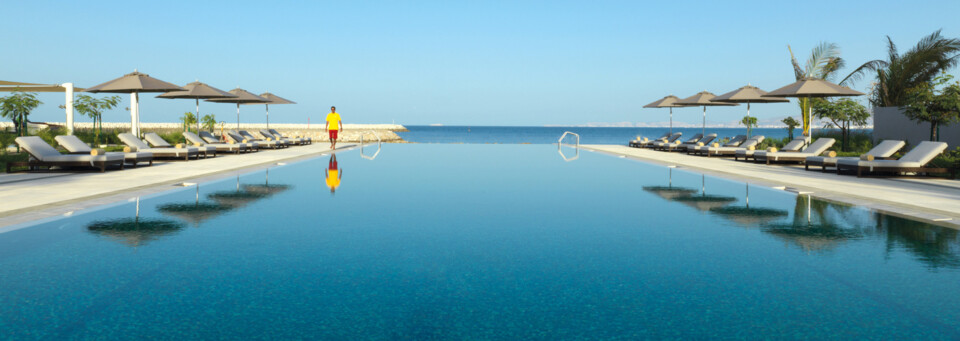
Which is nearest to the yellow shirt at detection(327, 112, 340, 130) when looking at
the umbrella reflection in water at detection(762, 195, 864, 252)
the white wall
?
the white wall

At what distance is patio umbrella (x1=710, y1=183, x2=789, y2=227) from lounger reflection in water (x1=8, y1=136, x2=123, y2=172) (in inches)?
442

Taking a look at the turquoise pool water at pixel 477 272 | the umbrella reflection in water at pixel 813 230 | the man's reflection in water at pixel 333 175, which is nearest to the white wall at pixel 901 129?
the turquoise pool water at pixel 477 272

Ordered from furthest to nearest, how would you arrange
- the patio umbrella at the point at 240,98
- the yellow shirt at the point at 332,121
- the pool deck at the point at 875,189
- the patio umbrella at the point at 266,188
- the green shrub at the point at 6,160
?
the yellow shirt at the point at 332,121
the patio umbrella at the point at 240,98
the green shrub at the point at 6,160
the patio umbrella at the point at 266,188
the pool deck at the point at 875,189

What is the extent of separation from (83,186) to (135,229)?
4.49 meters

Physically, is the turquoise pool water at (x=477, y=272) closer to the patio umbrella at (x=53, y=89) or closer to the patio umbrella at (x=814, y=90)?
the patio umbrella at (x=814, y=90)

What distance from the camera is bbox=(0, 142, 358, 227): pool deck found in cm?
745

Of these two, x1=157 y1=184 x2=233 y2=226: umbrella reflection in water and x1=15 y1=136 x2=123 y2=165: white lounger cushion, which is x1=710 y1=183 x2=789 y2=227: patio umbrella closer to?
x1=157 y1=184 x2=233 y2=226: umbrella reflection in water

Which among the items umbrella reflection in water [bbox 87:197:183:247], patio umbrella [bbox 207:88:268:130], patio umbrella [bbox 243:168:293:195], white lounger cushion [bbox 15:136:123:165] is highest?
patio umbrella [bbox 207:88:268:130]

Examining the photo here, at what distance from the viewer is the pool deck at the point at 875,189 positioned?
25.6 ft

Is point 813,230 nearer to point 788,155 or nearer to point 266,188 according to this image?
point 266,188

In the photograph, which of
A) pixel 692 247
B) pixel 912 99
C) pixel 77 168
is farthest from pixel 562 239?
pixel 912 99

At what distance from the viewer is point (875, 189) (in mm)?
10250

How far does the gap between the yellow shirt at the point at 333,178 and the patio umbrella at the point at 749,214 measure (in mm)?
6083

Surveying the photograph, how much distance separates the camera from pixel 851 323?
3.44 metres
